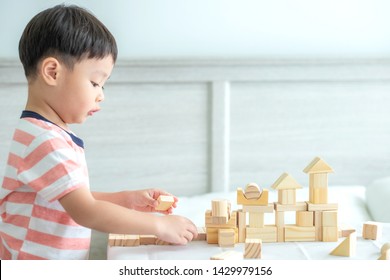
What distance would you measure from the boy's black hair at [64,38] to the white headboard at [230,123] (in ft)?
2.63

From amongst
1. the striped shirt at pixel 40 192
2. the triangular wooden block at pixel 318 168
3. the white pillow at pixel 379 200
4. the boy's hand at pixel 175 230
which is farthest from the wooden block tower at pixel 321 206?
the white pillow at pixel 379 200

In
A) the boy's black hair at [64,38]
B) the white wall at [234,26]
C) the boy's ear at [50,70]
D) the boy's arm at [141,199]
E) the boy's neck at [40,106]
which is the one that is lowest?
the boy's arm at [141,199]

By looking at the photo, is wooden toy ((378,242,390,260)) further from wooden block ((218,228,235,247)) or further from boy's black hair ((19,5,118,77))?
boy's black hair ((19,5,118,77))

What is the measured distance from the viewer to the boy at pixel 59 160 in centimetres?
110

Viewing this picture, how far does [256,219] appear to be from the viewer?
1185mm

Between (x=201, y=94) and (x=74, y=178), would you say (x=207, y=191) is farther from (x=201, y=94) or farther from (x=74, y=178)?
(x=74, y=178)

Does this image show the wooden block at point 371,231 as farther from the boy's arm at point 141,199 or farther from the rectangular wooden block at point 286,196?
the boy's arm at point 141,199

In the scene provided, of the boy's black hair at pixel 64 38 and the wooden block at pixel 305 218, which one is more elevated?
the boy's black hair at pixel 64 38

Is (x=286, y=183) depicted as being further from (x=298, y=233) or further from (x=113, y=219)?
(x=113, y=219)

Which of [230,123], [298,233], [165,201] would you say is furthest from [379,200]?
[165,201]

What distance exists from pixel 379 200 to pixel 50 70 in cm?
93

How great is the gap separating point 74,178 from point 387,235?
560mm

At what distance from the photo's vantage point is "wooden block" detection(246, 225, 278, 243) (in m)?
1.19

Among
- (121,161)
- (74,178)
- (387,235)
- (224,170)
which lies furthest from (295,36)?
(74,178)
